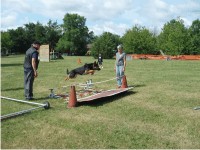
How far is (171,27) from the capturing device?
83.5m

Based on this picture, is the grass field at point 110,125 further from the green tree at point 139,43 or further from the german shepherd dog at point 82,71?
the green tree at point 139,43

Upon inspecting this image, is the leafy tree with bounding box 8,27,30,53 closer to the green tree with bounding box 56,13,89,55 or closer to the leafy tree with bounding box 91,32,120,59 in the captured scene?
the green tree with bounding box 56,13,89,55

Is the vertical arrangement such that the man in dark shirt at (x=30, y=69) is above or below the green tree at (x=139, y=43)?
below

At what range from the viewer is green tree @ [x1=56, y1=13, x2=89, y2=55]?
9838cm

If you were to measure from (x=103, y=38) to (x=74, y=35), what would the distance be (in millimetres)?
41460

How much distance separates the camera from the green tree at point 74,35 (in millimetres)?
98375

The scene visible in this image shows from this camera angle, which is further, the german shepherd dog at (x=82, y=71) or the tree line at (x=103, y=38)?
the tree line at (x=103, y=38)

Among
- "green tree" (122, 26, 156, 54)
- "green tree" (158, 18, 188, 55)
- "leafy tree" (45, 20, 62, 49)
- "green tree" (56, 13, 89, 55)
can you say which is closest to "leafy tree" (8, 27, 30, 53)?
"leafy tree" (45, 20, 62, 49)

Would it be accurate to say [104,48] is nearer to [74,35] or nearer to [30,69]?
[74,35]

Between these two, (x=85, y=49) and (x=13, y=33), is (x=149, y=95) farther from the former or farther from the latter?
(x=13, y=33)

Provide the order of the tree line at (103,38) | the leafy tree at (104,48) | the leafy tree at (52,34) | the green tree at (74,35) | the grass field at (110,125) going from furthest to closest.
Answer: the leafy tree at (52,34) < the green tree at (74,35) < the tree line at (103,38) < the leafy tree at (104,48) < the grass field at (110,125)

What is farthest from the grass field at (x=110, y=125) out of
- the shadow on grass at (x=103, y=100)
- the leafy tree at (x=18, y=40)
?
the leafy tree at (x=18, y=40)

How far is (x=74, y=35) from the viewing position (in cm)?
9875

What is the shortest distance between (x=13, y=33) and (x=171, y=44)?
2362 inches
